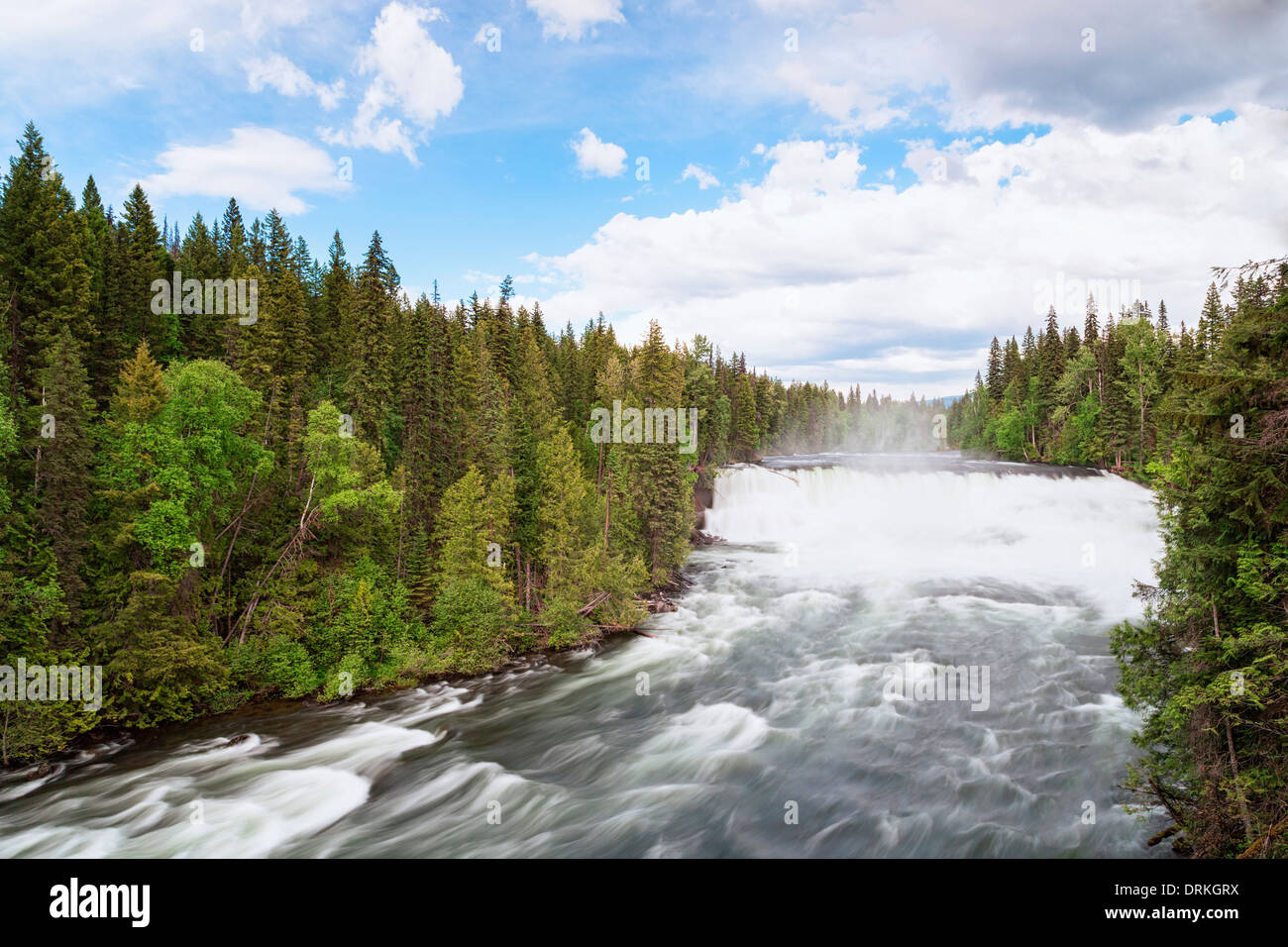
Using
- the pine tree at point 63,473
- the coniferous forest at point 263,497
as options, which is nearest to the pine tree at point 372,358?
the coniferous forest at point 263,497

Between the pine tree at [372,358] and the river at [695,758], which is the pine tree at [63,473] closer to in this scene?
the river at [695,758]

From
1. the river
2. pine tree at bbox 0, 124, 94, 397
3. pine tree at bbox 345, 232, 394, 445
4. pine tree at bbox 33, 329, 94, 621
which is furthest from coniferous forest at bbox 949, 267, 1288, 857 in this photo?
pine tree at bbox 0, 124, 94, 397

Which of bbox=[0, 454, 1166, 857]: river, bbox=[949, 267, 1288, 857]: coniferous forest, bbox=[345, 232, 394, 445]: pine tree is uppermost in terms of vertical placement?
bbox=[345, 232, 394, 445]: pine tree

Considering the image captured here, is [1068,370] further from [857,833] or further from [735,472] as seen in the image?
[857,833]

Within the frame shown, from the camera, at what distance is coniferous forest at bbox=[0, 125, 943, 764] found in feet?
63.4

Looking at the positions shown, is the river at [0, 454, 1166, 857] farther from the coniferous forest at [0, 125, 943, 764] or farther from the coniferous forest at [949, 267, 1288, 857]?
the coniferous forest at [949, 267, 1288, 857]

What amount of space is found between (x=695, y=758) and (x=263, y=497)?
20268 mm

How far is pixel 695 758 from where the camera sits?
19.1m

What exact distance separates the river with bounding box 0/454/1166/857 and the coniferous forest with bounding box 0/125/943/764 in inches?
93.4

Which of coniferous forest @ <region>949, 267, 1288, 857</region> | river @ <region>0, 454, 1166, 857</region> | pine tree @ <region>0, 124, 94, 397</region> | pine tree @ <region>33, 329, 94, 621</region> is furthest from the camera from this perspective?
pine tree @ <region>0, 124, 94, 397</region>

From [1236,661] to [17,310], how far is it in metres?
39.8

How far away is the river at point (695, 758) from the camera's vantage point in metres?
15.0

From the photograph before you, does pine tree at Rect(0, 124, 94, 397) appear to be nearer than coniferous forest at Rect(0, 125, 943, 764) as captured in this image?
No

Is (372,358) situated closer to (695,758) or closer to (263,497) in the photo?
(263,497)
